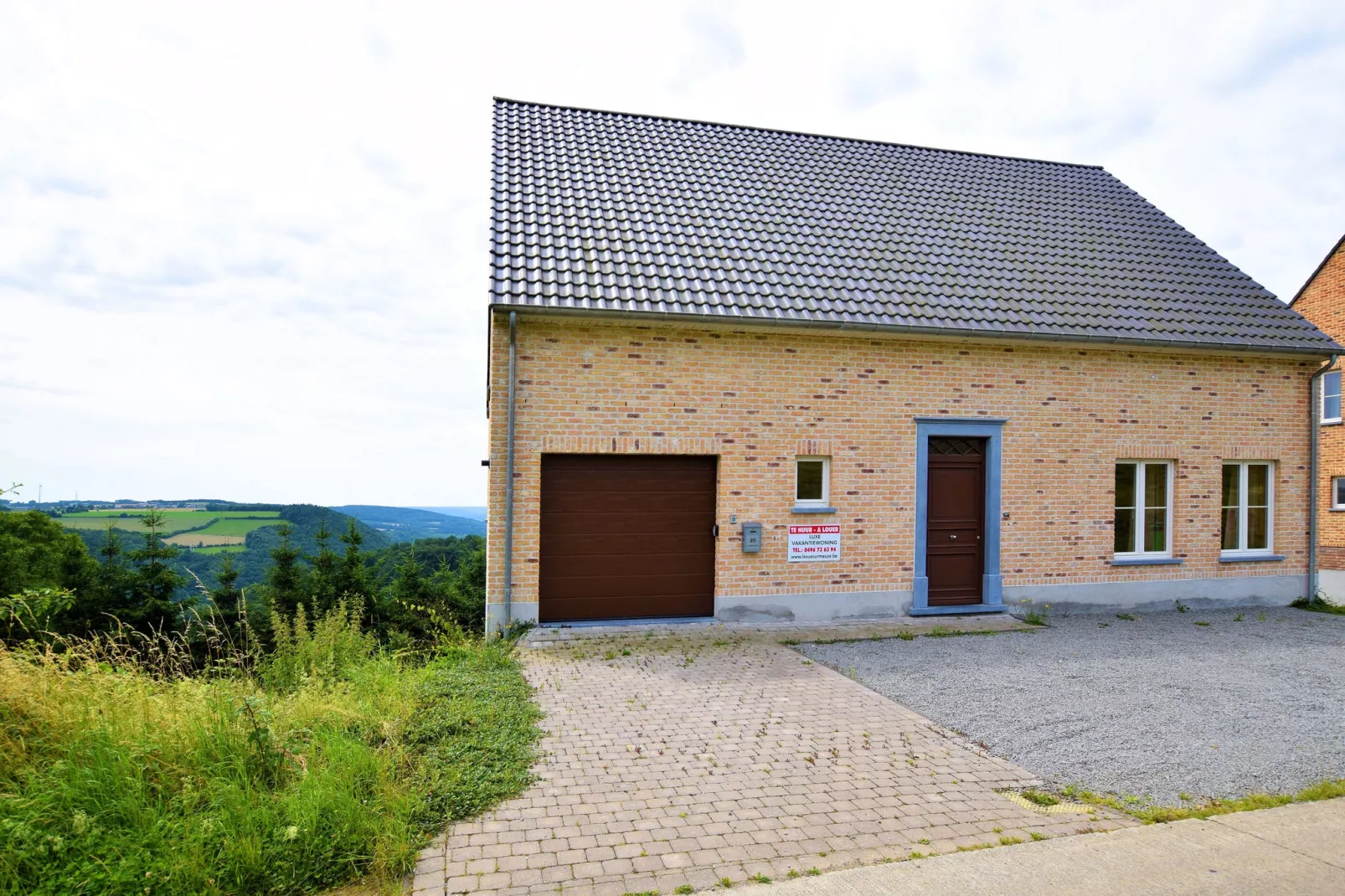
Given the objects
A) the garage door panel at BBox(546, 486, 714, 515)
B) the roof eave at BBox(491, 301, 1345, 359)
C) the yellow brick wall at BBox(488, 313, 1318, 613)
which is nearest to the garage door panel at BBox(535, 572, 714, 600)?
the yellow brick wall at BBox(488, 313, 1318, 613)

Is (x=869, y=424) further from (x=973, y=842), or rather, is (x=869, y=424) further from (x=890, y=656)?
(x=973, y=842)

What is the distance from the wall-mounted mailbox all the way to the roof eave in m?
2.56

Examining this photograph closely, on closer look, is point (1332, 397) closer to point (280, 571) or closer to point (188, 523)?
point (280, 571)

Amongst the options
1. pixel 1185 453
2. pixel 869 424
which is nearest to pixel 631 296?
pixel 869 424

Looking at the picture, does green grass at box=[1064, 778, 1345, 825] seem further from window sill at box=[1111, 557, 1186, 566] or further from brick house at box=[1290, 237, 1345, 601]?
brick house at box=[1290, 237, 1345, 601]

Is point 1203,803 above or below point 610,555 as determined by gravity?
below

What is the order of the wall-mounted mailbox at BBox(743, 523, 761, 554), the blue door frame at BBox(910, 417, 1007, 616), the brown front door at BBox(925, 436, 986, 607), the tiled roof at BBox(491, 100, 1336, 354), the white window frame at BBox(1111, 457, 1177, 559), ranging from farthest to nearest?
the white window frame at BBox(1111, 457, 1177, 559)
the brown front door at BBox(925, 436, 986, 607)
the blue door frame at BBox(910, 417, 1007, 616)
the tiled roof at BBox(491, 100, 1336, 354)
the wall-mounted mailbox at BBox(743, 523, 761, 554)

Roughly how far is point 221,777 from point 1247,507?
1416cm

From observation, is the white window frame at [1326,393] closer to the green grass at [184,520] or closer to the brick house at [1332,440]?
the brick house at [1332,440]

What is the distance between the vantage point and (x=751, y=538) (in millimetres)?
10094

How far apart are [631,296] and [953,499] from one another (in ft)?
17.5

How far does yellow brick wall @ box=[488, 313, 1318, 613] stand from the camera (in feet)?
31.7

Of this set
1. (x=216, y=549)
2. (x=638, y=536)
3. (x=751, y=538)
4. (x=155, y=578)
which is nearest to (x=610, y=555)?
(x=638, y=536)

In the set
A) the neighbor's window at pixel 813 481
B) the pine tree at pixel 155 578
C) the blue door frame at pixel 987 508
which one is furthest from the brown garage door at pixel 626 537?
the pine tree at pixel 155 578
